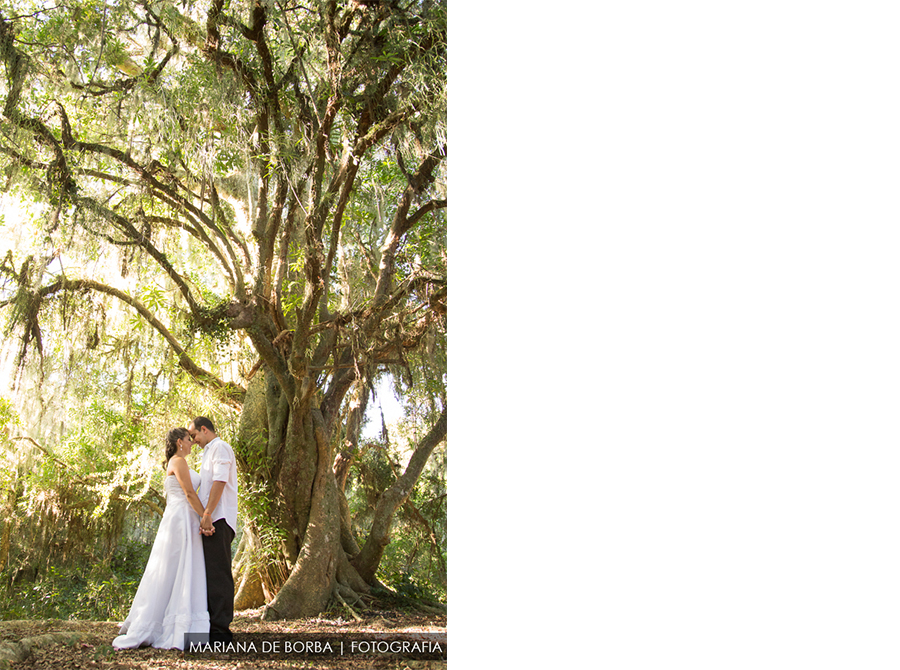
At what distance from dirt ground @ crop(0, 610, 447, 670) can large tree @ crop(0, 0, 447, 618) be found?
8.6 inches

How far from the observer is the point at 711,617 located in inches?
56.6

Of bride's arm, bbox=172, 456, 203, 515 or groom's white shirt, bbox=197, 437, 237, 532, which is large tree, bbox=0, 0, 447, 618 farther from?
bride's arm, bbox=172, 456, 203, 515

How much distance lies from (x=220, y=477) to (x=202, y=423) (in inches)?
7.4

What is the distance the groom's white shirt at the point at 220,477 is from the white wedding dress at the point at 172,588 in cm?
6

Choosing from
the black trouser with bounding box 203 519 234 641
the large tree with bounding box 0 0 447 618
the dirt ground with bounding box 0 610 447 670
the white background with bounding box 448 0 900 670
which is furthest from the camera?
the large tree with bounding box 0 0 447 618

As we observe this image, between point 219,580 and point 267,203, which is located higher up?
point 267,203

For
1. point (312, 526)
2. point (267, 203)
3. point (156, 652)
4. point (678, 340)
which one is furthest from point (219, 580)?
point (678, 340)

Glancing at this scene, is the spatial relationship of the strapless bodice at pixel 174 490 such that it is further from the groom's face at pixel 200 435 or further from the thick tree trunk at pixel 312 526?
the thick tree trunk at pixel 312 526

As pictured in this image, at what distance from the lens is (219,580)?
1.74 meters

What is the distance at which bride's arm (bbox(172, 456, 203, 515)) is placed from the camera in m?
1.78

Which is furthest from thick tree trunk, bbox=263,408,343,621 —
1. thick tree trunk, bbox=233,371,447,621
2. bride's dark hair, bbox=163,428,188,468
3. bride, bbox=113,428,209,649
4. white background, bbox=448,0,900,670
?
white background, bbox=448,0,900,670

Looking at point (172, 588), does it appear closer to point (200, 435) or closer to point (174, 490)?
point (174, 490)

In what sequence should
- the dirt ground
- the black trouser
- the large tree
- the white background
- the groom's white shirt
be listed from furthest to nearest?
the large tree → the groom's white shirt → the black trouser → the dirt ground → the white background

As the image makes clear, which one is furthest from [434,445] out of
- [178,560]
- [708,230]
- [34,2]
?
[34,2]
